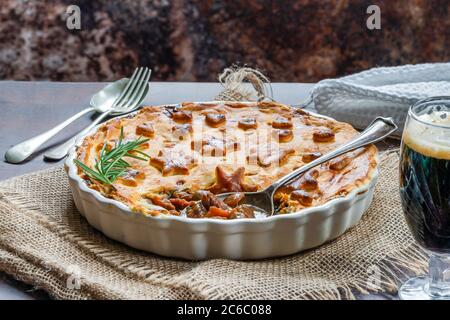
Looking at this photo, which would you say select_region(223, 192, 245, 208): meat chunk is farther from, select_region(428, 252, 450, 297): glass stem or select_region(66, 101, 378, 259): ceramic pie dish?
select_region(428, 252, 450, 297): glass stem

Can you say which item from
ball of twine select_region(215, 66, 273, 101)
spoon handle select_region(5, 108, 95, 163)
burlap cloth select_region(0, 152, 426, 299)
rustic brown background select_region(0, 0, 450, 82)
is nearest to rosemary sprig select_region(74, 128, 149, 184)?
burlap cloth select_region(0, 152, 426, 299)

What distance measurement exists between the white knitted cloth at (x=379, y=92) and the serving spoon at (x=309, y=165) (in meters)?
0.34

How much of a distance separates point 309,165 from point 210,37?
1976 mm

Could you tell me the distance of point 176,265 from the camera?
1.71 m

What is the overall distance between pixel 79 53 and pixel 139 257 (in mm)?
2226

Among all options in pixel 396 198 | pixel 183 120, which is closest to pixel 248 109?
pixel 183 120

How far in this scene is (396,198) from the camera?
2027 mm

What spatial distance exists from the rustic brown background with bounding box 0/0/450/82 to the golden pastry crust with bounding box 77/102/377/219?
1441 mm

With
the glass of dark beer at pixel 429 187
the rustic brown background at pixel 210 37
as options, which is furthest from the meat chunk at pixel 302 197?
the rustic brown background at pixel 210 37

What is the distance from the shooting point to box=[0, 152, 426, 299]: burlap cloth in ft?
5.20

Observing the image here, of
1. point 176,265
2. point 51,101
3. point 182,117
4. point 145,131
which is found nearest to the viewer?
point 176,265

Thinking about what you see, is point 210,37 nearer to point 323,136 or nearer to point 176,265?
point 323,136

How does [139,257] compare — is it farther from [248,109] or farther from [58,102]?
[58,102]

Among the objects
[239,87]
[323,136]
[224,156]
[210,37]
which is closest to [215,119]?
[224,156]
